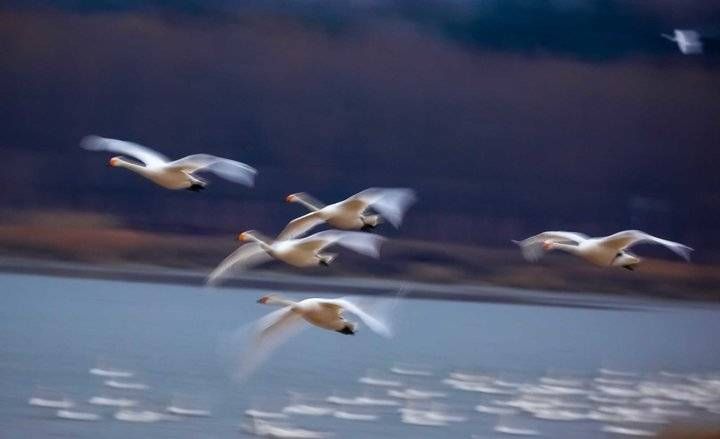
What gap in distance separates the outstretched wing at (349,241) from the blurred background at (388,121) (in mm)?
3204

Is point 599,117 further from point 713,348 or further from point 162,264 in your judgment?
point 162,264

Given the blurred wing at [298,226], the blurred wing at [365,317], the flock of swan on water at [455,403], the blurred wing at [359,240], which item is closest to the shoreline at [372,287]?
the flock of swan on water at [455,403]

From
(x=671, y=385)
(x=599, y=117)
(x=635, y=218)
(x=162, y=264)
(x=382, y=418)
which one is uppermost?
(x=599, y=117)

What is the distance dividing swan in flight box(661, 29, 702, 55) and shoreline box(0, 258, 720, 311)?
4.80 ft

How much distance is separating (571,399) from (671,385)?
0.65 meters

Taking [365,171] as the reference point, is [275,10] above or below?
above

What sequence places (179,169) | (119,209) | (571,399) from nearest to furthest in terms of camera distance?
1. (179,169)
2. (571,399)
3. (119,209)

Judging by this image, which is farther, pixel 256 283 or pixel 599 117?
pixel 256 283

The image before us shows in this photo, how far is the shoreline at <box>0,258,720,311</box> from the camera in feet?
23.4

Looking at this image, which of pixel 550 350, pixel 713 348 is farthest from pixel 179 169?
pixel 713 348

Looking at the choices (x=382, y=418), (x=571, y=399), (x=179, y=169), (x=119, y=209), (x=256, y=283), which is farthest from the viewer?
(x=256, y=283)

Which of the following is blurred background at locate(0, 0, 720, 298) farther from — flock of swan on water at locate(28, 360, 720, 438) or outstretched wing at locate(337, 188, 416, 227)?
outstretched wing at locate(337, 188, 416, 227)

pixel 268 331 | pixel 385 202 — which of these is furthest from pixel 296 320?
pixel 385 202

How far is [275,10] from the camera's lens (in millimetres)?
6988
